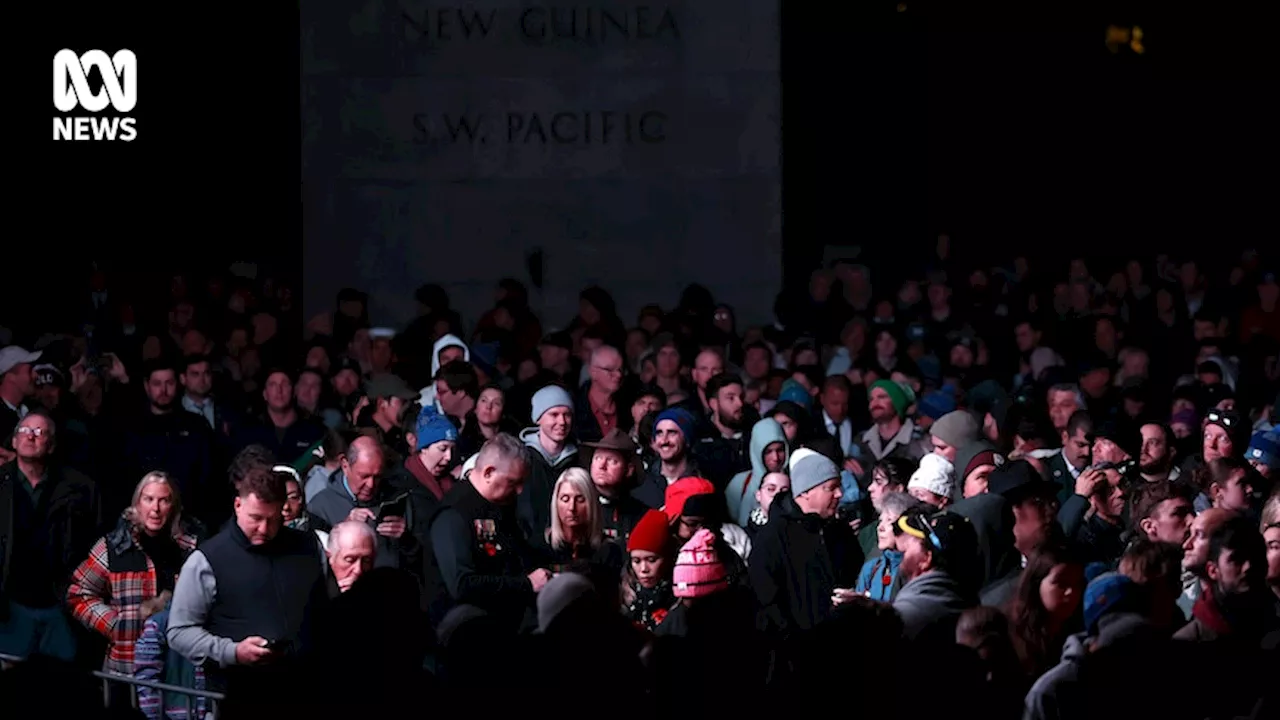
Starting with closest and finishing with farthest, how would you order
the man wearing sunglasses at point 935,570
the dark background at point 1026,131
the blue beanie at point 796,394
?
the man wearing sunglasses at point 935,570, the blue beanie at point 796,394, the dark background at point 1026,131

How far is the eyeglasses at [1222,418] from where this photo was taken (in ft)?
44.6

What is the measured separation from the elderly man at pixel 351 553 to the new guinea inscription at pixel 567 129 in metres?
13.7

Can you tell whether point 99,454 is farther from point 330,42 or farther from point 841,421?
point 330,42

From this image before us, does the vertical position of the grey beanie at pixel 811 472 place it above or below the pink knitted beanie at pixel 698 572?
above

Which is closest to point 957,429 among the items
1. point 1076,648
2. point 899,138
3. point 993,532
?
point 993,532

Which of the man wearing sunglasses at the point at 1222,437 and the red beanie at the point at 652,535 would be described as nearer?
the red beanie at the point at 652,535

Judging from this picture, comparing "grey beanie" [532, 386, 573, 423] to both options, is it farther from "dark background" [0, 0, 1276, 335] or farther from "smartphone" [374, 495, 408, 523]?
"dark background" [0, 0, 1276, 335]

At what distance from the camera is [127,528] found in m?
11.7

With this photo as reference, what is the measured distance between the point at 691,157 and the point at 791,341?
401 centimetres

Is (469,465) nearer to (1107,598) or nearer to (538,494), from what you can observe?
(538,494)

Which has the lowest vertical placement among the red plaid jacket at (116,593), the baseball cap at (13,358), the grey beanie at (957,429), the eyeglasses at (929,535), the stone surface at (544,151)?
the red plaid jacket at (116,593)

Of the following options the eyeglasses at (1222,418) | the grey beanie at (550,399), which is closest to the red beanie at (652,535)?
the grey beanie at (550,399)

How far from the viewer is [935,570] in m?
10.0

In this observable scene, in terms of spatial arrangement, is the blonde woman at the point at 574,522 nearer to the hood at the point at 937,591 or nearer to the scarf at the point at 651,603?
the scarf at the point at 651,603
